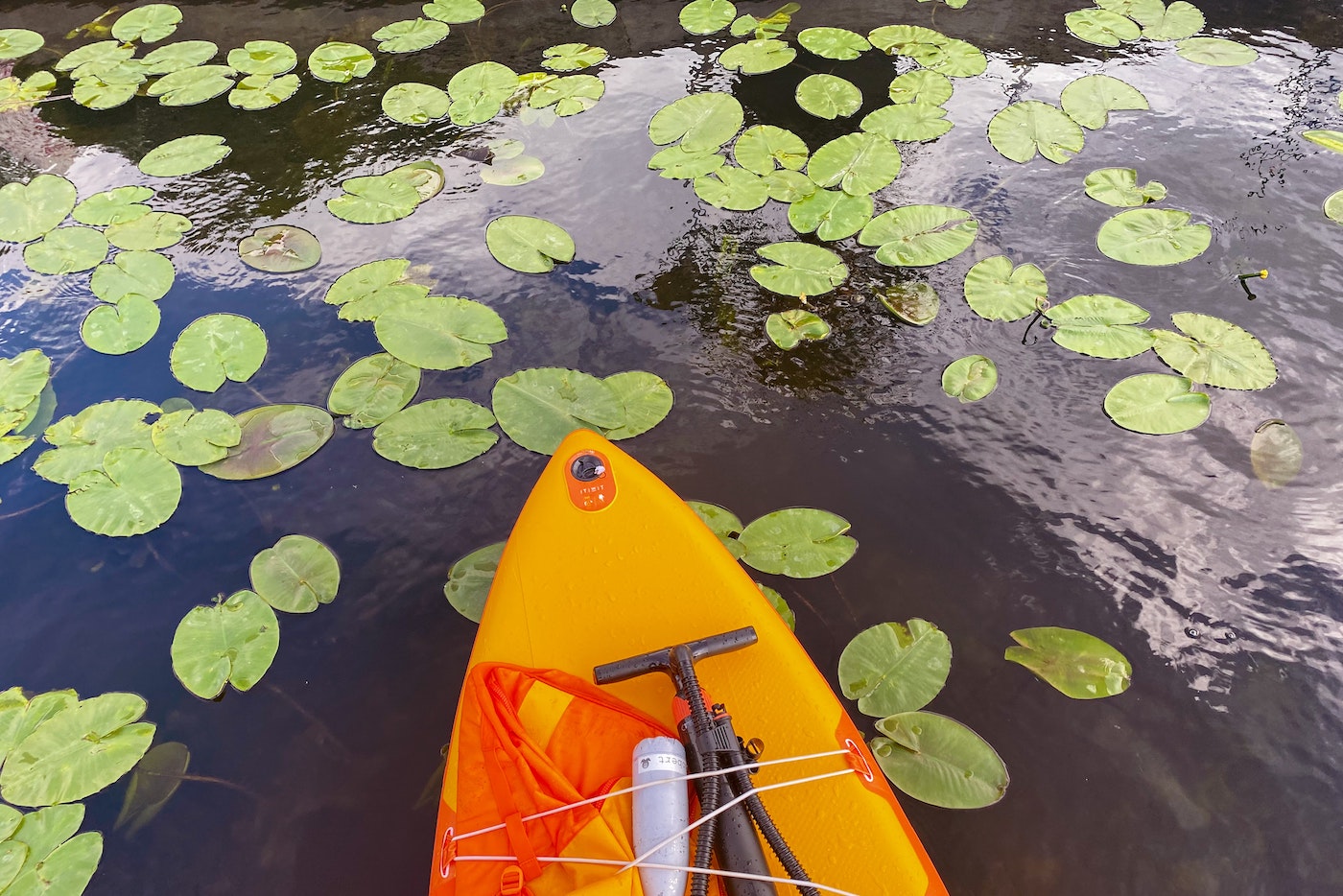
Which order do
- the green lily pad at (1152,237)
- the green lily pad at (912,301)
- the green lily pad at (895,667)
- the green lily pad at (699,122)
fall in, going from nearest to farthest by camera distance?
1. the green lily pad at (895,667)
2. the green lily pad at (912,301)
3. the green lily pad at (1152,237)
4. the green lily pad at (699,122)

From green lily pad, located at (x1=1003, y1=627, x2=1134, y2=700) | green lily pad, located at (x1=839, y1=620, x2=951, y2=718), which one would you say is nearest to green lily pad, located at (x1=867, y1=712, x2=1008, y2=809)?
green lily pad, located at (x1=839, y1=620, x2=951, y2=718)

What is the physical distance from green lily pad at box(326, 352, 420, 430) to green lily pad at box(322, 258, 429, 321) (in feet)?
0.97

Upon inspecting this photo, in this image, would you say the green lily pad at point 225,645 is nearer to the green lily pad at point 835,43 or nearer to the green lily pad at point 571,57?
the green lily pad at point 571,57

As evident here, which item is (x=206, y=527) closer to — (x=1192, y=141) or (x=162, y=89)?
(x=162, y=89)

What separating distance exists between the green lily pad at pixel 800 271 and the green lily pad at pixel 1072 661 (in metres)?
1.55

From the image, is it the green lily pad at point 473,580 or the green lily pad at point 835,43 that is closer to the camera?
the green lily pad at point 473,580

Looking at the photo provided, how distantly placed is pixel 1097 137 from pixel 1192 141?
0.43m

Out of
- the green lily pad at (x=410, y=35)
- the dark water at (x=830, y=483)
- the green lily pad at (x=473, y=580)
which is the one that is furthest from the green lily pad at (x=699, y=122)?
the green lily pad at (x=473, y=580)

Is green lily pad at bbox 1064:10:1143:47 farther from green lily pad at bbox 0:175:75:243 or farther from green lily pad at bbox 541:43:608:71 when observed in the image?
green lily pad at bbox 0:175:75:243

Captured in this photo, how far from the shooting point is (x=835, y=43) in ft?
13.4

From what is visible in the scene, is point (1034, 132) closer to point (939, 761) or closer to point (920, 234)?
point (920, 234)

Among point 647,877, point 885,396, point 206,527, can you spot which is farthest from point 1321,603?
point 206,527

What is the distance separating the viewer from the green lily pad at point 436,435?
8.64ft

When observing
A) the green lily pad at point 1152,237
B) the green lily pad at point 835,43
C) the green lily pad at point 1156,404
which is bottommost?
the green lily pad at point 1156,404
